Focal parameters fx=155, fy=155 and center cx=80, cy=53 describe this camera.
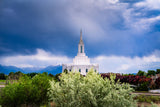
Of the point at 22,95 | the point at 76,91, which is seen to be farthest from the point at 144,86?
the point at 22,95

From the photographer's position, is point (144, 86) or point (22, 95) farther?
point (144, 86)

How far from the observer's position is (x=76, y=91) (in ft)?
Answer: 17.8

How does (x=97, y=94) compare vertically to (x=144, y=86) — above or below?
above

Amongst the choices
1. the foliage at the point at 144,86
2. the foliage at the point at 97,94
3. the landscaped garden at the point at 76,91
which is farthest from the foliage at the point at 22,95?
the foliage at the point at 144,86

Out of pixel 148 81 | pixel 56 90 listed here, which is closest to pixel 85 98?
pixel 56 90

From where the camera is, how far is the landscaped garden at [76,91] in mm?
4953

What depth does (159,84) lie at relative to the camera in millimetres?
10102

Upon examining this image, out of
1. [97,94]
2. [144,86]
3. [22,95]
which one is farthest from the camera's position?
[144,86]

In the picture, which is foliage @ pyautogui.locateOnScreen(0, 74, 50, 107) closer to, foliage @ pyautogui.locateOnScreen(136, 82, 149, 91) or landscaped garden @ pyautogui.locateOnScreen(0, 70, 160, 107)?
landscaped garden @ pyautogui.locateOnScreen(0, 70, 160, 107)

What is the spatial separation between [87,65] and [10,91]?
21352 millimetres

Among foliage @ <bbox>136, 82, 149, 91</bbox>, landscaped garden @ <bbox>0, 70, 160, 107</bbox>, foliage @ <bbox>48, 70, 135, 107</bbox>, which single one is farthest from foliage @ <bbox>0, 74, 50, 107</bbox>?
foliage @ <bbox>136, 82, 149, 91</bbox>

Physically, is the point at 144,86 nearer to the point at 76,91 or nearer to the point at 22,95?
the point at 76,91

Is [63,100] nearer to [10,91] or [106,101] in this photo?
[106,101]

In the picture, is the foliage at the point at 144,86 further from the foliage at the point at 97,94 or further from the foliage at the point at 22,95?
the foliage at the point at 22,95
